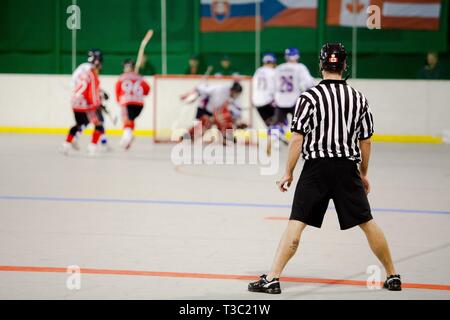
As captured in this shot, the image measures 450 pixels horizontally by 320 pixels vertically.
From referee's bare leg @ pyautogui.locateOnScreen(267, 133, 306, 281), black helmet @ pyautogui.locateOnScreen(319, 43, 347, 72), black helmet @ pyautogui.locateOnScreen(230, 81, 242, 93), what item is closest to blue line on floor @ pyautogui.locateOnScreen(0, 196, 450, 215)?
referee's bare leg @ pyautogui.locateOnScreen(267, 133, 306, 281)

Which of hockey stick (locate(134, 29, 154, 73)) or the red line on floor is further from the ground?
hockey stick (locate(134, 29, 154, 73))

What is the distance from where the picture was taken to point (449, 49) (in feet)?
58.5

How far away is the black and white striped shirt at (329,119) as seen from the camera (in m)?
5.66

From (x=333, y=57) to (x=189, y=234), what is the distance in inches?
107

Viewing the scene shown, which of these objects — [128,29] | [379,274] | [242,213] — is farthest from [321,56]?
[128,29]

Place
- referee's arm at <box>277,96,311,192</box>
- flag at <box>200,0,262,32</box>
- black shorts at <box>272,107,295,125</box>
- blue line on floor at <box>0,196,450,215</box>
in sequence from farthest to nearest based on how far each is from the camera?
flag at <box>200,0,262,32</box>, black shorts at <box>272,107,295,125</box>, blue line on floor at <box>0,196,450,215</box>, referee's arm at <box>277,96,311,192</box>

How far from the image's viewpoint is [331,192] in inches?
227

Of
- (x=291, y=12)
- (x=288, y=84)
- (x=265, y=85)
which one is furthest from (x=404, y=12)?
(x=265, y=85)

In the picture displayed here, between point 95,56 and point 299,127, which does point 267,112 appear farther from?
point 299,127

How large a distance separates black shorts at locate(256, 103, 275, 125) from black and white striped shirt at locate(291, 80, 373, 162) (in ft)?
37.2

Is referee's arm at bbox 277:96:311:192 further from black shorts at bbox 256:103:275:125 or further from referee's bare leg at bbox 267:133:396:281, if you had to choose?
black shorts at bbox 256:103:275:125

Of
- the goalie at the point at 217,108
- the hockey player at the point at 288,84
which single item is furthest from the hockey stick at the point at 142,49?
the hockey player at the point at 288,84

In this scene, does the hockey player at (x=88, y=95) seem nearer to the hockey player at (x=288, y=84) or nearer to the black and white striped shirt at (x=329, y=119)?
the hockey player at (x=288, y=84)

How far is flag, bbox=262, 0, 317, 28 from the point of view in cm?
1827
